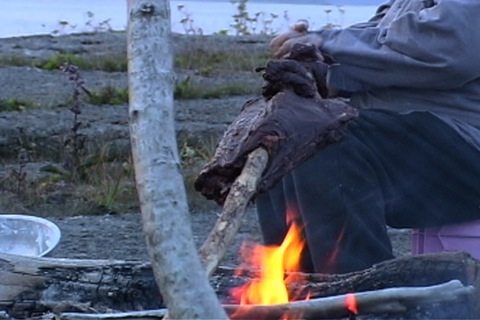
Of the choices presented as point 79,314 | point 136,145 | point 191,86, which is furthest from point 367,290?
point 191,86

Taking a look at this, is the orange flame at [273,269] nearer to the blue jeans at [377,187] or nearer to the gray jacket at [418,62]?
the blue jeans at [377,187]

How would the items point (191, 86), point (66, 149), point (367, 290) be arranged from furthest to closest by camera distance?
1. point (191, 86)
2. point (66, 149)
3. point (367, 290)

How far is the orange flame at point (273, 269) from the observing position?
256 cm

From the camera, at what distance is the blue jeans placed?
294 centimetres

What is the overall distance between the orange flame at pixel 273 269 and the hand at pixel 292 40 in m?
0.45

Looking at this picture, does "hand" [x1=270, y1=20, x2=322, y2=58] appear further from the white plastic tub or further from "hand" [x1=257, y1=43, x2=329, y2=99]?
the white plastic tub

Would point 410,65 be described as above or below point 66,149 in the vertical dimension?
below

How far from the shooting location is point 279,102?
2553 millimetres

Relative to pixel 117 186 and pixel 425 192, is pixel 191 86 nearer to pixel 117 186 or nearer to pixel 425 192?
pixel 117 186

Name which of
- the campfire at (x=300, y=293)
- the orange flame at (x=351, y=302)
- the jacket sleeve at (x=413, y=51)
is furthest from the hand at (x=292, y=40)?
the orange flame at (x=351, y=302)

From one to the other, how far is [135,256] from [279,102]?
6.30 feet

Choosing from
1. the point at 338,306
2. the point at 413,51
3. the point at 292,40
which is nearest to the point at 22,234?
the point at 292,40

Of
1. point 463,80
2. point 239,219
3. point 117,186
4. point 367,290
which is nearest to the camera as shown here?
point 239,219

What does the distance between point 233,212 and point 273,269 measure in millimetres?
485
